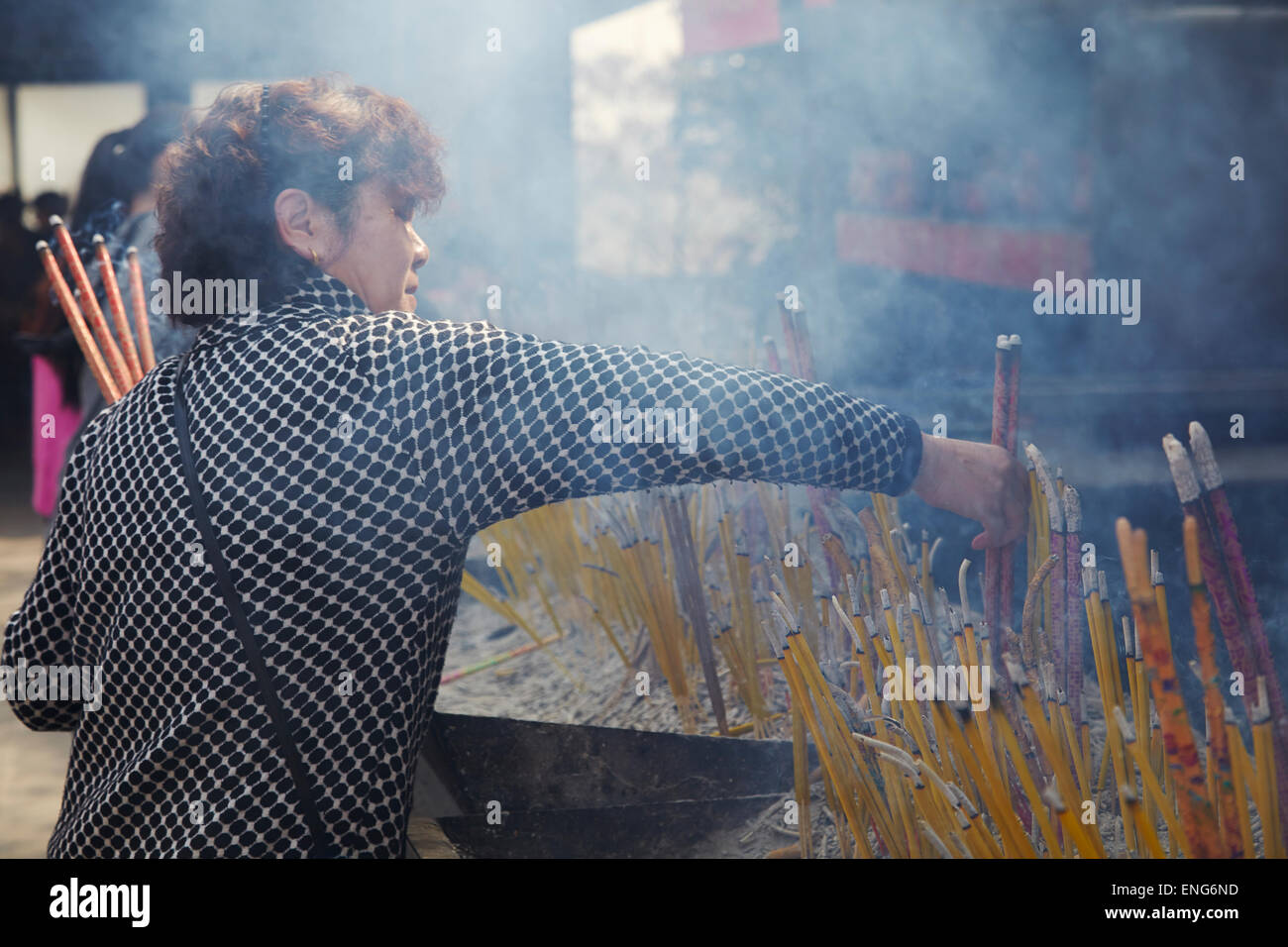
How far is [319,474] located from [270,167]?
37 centimetres

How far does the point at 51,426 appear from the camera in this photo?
9.69ft

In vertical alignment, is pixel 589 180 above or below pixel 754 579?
above

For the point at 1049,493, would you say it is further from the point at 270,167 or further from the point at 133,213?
the point at 133,213

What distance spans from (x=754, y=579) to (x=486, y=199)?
3.11m

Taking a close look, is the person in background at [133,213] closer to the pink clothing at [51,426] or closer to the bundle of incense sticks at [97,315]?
the pink clothing at [51,426]

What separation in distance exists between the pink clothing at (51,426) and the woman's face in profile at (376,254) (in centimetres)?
196

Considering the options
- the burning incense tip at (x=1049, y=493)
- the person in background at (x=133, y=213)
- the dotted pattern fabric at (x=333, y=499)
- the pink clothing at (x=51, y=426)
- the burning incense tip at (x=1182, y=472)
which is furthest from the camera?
the pink clothing at (x=51, y=426)

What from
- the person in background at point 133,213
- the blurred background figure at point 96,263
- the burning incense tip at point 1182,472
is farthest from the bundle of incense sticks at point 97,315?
the burning incense tip at point 1182,472

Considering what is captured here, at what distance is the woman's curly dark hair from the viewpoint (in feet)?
4.03

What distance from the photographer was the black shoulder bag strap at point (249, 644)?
113 centimetres

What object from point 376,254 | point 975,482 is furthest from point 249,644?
point 975,482
